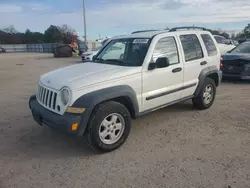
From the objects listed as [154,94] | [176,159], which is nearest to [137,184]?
[176,159]

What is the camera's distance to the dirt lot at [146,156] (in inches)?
128

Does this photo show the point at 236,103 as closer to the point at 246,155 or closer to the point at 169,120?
the point at 169,120

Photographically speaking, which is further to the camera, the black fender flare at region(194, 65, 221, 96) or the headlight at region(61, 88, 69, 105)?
the black fender flare at region(194, 65, 221, 96)

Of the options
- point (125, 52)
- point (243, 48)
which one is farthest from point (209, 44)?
point (243, 48)

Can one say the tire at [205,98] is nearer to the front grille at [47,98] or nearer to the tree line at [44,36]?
the front grille at [47,98]

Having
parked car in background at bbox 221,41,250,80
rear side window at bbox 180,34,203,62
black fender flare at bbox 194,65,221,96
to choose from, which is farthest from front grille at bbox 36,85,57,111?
parked car in background at bbox 221,41,250,80

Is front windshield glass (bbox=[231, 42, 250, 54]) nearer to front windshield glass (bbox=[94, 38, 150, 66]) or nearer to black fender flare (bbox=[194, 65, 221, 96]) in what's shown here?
black fender flare (bbox=[194, 65, 221, 96])

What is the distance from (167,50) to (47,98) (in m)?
2.34

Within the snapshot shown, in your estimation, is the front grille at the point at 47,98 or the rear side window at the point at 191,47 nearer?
the front grille at the point at 47,98

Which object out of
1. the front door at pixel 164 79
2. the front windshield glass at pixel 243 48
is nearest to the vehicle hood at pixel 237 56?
the front windshield glass at pixel 243 48

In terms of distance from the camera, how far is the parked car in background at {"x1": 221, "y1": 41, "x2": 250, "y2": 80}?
29.5ft

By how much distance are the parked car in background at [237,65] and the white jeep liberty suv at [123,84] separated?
376 centimetres

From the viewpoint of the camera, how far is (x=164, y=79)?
15.5 feet

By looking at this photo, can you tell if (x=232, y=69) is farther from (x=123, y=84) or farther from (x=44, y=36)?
(x=44, y=36)
